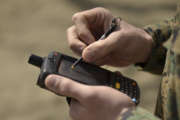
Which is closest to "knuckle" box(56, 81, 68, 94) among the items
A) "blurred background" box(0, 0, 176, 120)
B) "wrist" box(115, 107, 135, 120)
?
"wrist" box(115, 107, 135, 120)

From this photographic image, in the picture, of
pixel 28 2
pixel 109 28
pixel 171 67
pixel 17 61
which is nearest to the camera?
pixel 171 67

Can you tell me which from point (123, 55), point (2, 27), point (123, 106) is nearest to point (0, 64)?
point (2, 27)

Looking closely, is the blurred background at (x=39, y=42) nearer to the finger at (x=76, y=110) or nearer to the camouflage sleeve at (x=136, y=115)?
the finger at (x=76, y=110)

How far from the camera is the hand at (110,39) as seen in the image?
76cm

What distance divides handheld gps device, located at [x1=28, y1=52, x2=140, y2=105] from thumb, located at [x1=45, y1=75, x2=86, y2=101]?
1.6 inches

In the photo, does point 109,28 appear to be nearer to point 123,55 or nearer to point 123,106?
point 123,55

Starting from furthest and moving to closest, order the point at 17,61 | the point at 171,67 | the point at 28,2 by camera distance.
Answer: the point at 28,2 → the point at 17,61 → the point at 171,67

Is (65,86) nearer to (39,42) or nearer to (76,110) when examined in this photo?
(76,110)

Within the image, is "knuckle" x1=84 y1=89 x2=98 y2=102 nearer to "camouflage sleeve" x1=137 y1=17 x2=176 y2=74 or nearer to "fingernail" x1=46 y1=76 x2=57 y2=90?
"fingernail" x1=46 y1=76 x2=57 y2=90

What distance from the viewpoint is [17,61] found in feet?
4.85

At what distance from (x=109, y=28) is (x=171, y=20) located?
19 centimetres

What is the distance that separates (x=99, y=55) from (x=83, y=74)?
7 cm

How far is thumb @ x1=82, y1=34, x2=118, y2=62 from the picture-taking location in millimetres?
Answer: 697

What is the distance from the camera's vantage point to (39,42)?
5.11 feet
